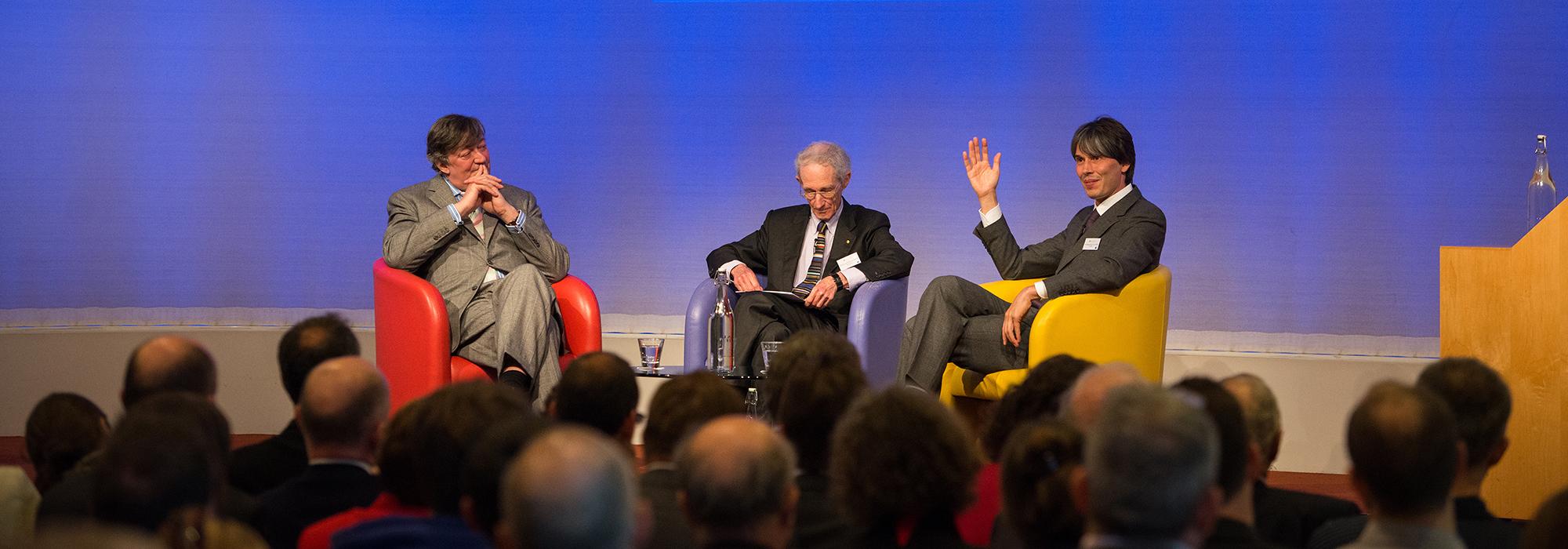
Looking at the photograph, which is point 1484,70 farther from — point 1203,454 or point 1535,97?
point 1203,454

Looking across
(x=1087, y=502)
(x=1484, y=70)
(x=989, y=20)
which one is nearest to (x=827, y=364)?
(x=1087, y=502)

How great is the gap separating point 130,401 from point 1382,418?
6.94 feet

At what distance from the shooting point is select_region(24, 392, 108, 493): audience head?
234 cm

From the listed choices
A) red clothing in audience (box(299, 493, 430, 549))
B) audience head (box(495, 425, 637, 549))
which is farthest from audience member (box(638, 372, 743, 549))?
audience head (box(495, 425, 637, 549))

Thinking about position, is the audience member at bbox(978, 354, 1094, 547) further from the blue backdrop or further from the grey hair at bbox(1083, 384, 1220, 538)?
the blue backdrop

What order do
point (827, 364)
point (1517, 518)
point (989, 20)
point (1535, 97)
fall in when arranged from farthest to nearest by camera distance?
1. point (989, 20)
2. point (1535, 97)
3. point (1517, 518)
4. point (827, 364)

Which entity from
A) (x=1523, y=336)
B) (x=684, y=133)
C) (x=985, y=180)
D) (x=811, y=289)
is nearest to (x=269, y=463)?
(x=811, y=289)

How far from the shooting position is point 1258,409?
236cm

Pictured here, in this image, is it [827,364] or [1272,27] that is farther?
[1272,27]

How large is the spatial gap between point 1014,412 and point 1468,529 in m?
0.77

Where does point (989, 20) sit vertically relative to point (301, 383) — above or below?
above

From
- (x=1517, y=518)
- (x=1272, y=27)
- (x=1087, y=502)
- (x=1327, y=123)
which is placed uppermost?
(x=1272, y=27)

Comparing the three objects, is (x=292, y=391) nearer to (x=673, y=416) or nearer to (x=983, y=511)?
(x=673, y=416)

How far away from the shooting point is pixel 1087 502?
1.60 meters
